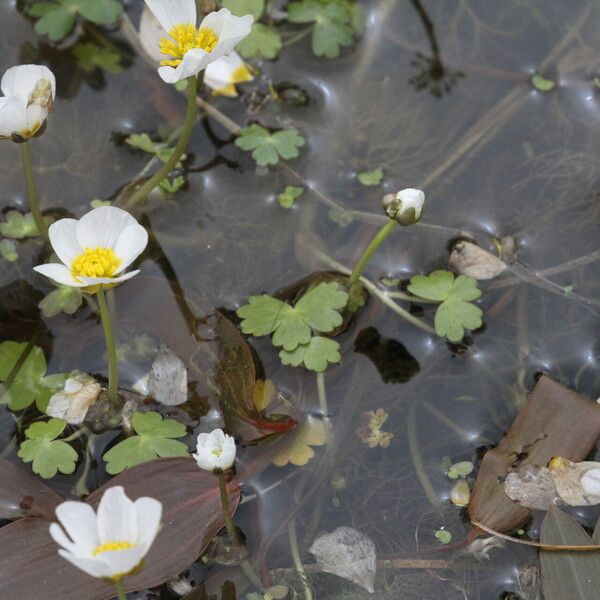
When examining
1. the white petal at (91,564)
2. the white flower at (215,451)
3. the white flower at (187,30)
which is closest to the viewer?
the white petal at (91,564)

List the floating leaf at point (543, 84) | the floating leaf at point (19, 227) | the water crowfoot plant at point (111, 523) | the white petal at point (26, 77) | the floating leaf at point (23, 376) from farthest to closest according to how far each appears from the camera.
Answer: the floating leaf at point (543, 84) → the floating leaf at point (19, 227) → the floating leaf at point (23, 376) → the white petal at point (26, 77) → the water crowfoot plant at point (111, 523)

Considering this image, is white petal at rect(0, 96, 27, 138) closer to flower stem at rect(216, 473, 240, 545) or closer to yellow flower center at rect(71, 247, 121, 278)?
yellow flower center at rect(71, 247, 121, 278)

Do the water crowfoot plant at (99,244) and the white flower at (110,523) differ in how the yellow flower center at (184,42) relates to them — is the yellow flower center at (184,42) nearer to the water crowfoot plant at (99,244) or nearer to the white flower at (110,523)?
the water crowfoot plant at (99,244)

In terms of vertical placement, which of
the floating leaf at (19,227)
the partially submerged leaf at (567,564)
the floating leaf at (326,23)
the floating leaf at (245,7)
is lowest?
the partially submerged leaf at (567,564)

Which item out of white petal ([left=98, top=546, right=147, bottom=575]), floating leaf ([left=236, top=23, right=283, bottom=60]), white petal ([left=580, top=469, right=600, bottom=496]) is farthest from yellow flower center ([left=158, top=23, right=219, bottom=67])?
white petal ([left=580, top=469, right=600, bottom=496])

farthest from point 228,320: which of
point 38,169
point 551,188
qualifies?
point 551,188

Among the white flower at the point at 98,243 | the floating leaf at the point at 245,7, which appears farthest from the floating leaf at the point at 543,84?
the white flower at the point at 98,243

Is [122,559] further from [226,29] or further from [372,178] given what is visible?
[372,178]
